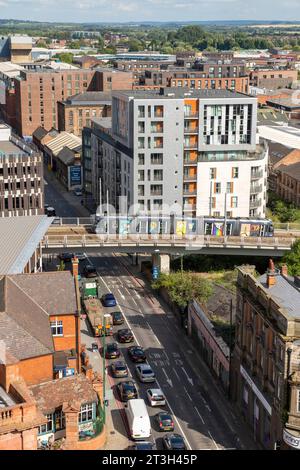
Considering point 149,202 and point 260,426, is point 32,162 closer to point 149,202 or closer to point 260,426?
point 149,202

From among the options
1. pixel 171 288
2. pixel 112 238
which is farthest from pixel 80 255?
pixel 171 288

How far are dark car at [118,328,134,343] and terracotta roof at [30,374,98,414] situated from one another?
23878mm

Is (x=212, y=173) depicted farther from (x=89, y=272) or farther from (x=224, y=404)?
(x=224, y=404)

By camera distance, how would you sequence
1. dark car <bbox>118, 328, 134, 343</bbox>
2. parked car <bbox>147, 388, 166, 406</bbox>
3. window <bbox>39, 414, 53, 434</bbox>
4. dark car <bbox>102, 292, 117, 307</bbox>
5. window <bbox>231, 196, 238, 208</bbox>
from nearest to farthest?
window <bbox>39, 414, 53, 434</bbox>
parked car <bbox>147, 388, 166, 406</bbox>
dark car <bbox>118, 328, 134, 343</bbox>
dark car <bbox>102, 292, 117, 307</bbox>
window <bbox>231, 196, 238, 208</bbox>

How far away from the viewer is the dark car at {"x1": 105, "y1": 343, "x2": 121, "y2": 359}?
65938 millimetres

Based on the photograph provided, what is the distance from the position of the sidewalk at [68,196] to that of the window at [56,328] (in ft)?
237

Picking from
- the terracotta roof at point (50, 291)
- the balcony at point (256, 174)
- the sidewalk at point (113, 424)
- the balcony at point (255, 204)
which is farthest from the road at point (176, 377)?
the balcony at point (256, 174)

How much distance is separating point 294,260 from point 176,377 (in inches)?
788

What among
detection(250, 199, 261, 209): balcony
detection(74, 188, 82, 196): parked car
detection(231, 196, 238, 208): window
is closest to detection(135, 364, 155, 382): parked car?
detection(231, 196, 238, 208): window

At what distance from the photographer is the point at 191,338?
71.4m

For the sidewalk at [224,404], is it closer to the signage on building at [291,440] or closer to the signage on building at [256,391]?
the signage on building at [256,391]

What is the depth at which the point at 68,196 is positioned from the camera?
143 m

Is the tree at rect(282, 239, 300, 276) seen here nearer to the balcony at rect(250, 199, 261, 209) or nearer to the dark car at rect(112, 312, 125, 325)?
the dark car at rect(112, 312, 125, 325)

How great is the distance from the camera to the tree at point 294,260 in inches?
2837
